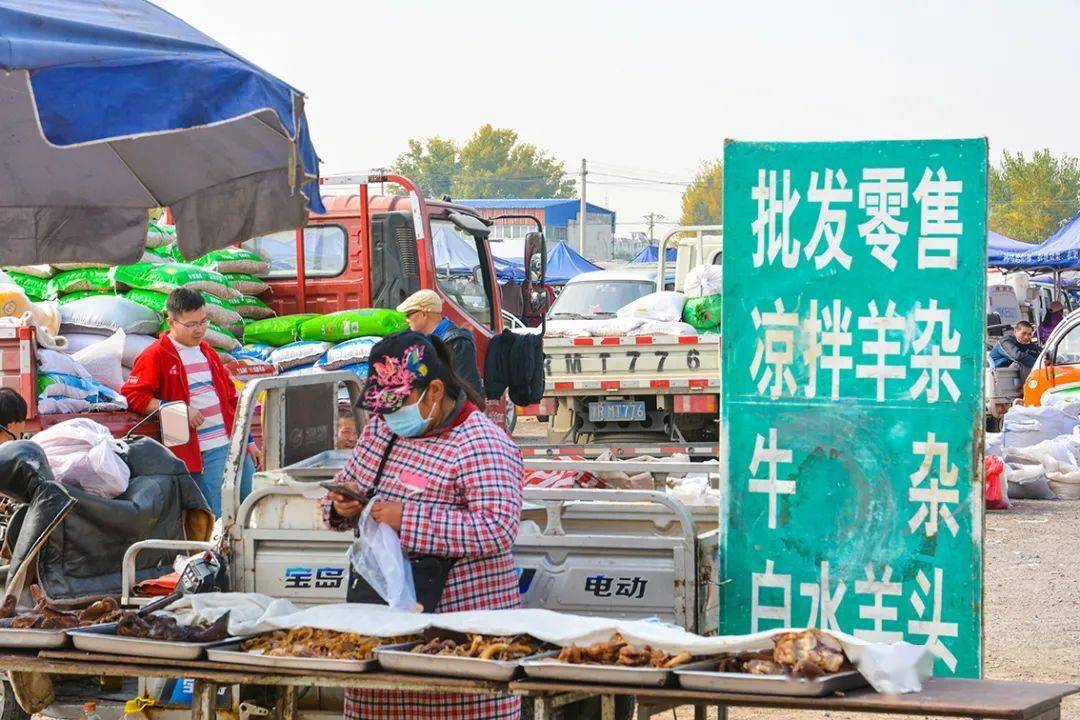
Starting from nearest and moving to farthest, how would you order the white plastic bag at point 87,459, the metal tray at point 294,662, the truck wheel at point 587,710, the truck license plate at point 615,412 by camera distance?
the metal tray at point 294,662 → the truck wheel at point 587,710 → the white plastic bag at point 87,459 → the truck license plate at point 615,412

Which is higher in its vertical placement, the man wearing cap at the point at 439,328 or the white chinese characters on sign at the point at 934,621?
the man wearing cap at the point at 439,328

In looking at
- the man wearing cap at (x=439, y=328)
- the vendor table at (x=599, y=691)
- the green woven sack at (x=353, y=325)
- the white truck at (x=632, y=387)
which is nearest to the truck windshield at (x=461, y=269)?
the green woven sack at (x=353, y=325)

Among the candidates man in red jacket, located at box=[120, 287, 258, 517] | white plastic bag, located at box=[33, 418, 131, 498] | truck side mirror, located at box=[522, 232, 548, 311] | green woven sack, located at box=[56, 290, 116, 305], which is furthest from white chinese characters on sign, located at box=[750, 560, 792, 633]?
truck side mirror, located at box=[522, 232, 548, 311]

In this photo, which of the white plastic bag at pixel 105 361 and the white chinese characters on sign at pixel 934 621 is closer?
the white chinese characters on sign at pixel 934 621

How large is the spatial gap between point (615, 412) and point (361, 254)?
3.55m

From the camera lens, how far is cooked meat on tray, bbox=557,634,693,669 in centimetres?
398

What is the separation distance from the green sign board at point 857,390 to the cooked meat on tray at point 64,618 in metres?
2.03

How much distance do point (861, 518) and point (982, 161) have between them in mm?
1170

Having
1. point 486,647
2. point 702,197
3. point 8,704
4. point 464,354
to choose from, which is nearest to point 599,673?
point 486,647

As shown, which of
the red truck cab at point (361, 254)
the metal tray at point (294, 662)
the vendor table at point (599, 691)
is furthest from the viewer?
the red truck cab at point (361, 254)

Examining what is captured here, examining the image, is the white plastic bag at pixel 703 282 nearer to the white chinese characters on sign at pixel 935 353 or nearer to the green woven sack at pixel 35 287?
the green woven sack at pixel 35 287

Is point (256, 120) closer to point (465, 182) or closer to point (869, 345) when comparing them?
point (869, 345)

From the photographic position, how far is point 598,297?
67.5ft

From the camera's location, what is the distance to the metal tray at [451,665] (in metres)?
3.97
